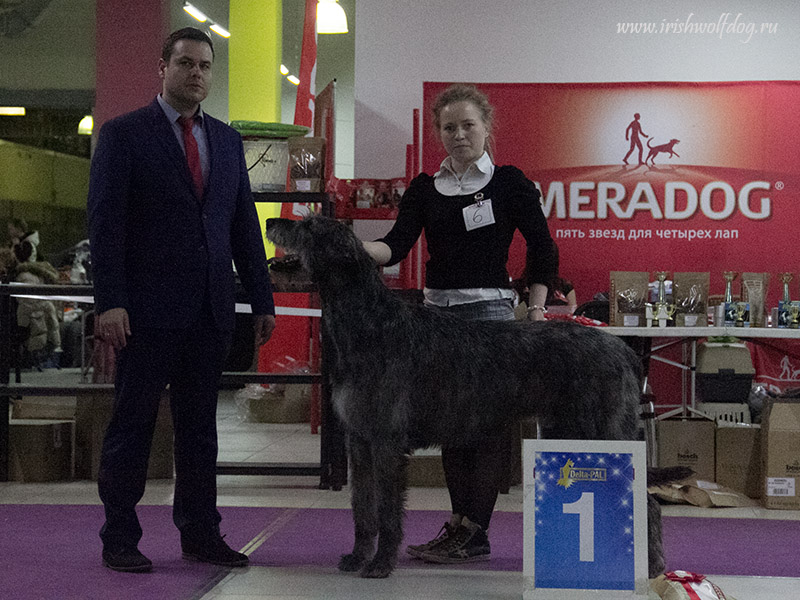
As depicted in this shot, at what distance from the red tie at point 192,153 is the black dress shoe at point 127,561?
1147 mm

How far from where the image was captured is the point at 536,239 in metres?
3.16

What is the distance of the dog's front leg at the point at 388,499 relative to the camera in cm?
288

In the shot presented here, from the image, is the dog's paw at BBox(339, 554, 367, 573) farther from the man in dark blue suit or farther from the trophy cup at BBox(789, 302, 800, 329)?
the trophy cup at BBox(789, 302, 800, 329)

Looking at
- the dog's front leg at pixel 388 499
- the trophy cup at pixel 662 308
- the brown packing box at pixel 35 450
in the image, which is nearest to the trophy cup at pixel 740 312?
the trophy cup at pixel 662 308

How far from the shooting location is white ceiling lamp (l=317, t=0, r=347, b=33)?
765cm

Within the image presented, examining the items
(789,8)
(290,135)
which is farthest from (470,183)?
(789,8)

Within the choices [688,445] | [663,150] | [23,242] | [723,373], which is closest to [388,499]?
[688,445]

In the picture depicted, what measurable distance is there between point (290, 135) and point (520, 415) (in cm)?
246

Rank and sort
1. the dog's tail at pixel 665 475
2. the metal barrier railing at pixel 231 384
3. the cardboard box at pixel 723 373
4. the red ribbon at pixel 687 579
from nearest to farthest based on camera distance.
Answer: the red ribbon at pixel 687 579 < the dog's tail at pixel 665 475 < the metal barrier railing at pixel 231 384 < the cardboard box at pixel 723 373

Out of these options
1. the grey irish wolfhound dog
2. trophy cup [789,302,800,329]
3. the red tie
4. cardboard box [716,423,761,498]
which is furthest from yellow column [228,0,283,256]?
the grey irish wolfhound dog

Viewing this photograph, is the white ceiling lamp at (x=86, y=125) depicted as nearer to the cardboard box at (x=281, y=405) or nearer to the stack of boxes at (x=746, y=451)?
the cardboard box at (x=281, y=405)

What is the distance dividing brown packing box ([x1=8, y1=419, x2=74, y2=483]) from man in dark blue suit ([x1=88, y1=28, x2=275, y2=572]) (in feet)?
6.86

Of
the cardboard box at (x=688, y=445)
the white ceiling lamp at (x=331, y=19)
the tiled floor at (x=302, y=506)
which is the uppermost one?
the white ceiling lamp at (x=331, y=19)
